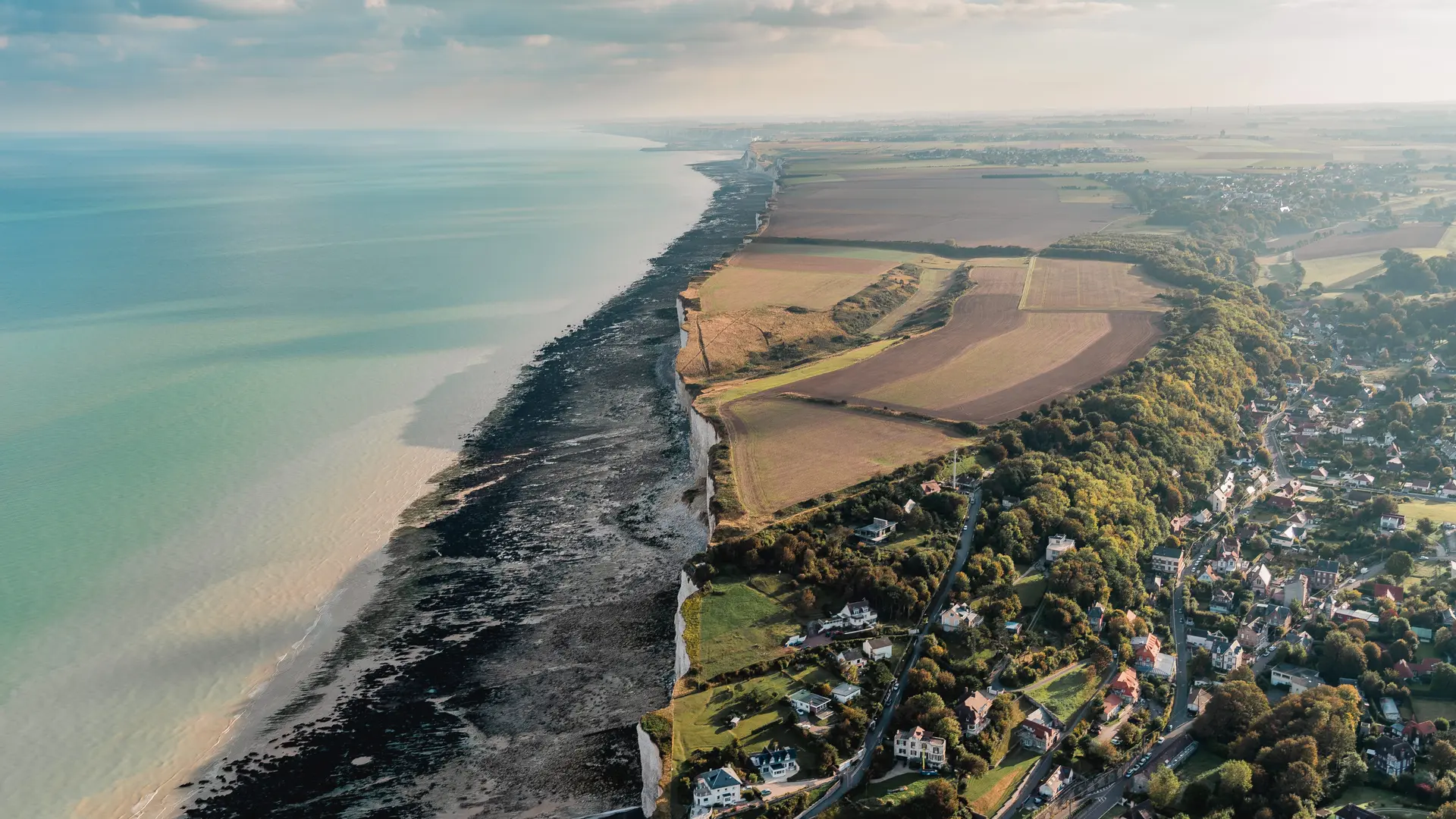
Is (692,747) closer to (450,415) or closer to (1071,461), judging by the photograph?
(1071,461)

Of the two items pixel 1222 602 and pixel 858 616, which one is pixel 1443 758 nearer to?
pixel 1222 602

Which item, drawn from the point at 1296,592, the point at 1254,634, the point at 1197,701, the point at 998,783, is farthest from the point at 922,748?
the point at 1296,592

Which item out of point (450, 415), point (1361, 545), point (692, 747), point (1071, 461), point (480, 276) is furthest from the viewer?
point (480, 276)

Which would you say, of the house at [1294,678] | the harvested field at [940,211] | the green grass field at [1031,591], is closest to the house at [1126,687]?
the green grass field at [1031,591]

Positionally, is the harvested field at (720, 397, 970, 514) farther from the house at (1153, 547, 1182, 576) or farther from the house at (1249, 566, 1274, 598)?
the house at (1249, 566, 1274, 598)

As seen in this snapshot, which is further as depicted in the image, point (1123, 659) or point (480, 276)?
point (480, 276)

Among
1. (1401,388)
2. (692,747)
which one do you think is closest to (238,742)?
(692,747)

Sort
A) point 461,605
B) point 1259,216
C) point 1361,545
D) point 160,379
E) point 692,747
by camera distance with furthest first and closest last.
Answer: point 1259,216
point 160,379
point 1361,545
point 461,605
point 692,747
